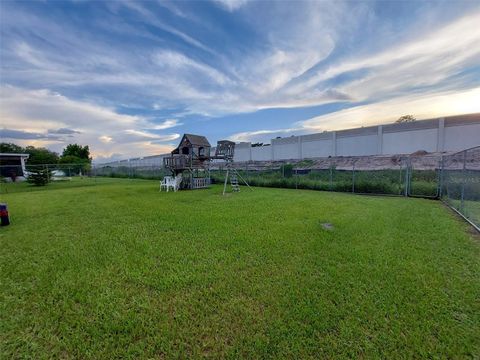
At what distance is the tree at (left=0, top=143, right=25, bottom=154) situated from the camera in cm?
4878

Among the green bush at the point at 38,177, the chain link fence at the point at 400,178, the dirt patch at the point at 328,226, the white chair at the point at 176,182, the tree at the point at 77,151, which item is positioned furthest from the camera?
the tree at the point at 77,151

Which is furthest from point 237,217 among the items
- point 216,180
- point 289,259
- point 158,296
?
point 216,180

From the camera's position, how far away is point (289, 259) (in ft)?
12.2

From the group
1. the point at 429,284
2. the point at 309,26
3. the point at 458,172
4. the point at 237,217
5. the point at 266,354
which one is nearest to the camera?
the point at 266,354

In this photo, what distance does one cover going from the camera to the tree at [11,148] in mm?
48781

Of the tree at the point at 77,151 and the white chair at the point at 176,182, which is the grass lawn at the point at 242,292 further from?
the tree at the point at 77,151

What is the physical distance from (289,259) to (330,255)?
79 centimetres

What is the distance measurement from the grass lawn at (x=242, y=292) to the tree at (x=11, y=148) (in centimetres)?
6533

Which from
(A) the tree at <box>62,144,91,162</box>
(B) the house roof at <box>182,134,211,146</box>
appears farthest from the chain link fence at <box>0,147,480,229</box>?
(A) the tree at <box>62,144,91,162</box>

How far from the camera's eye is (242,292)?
2.82 metres

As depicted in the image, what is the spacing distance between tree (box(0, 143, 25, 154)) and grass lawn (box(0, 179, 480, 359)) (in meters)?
65.3

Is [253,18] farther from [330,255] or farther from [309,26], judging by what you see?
[330,255]

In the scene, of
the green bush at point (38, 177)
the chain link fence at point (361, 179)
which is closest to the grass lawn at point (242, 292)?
the chain link fence at point (361, 179)

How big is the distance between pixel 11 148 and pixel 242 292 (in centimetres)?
7418
